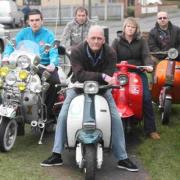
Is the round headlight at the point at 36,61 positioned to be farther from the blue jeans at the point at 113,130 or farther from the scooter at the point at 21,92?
the blue jeans at the point at 113,130

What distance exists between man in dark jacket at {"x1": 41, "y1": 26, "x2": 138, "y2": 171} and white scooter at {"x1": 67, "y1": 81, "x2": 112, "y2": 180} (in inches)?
4.6

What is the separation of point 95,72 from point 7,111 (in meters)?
1.18

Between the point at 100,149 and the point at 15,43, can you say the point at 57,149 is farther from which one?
the point at 15,43

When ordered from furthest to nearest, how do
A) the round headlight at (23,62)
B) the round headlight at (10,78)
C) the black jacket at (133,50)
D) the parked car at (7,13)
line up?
the parked car at (7,13) → the black jacket at (133,50) → the round headlight at (23,62) → the round headlight at (10,78)

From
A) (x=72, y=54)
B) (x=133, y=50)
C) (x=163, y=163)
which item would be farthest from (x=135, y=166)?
(x=133, y=50)

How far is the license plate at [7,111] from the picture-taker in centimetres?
596

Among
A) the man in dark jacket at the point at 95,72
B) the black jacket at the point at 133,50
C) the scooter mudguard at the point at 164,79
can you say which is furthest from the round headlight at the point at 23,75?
the scooter mudguard at the point at 164,79

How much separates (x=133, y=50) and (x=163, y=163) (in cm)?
179

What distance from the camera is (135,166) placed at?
5730mm

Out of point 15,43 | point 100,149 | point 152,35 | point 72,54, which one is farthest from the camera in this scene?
point 152,35

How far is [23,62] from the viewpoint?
20.9 feet

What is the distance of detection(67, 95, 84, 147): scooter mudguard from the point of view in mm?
5426

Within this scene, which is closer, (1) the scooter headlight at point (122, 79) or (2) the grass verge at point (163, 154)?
(2) the grass verge at point (163, 154)

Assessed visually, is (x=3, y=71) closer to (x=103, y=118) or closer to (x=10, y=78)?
(x=10, y=78)
